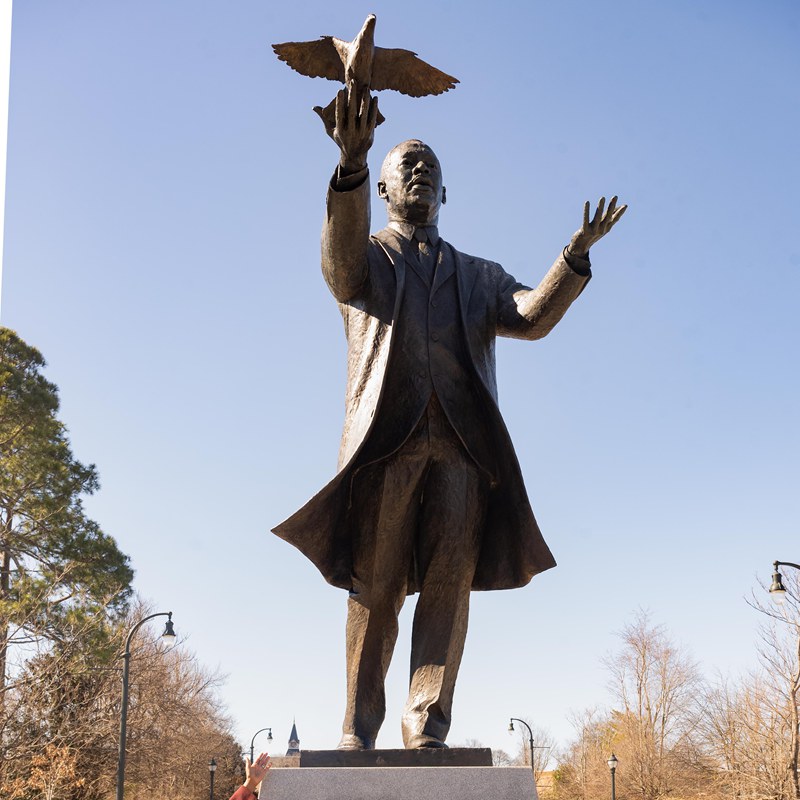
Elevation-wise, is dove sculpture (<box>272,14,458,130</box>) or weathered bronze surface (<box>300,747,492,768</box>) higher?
dove sculpture (<box>272,14,458,130</box>)

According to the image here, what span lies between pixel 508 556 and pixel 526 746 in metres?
46.9

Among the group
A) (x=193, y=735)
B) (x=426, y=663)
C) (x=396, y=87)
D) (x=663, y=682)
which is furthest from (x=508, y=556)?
(x=663, y=682)

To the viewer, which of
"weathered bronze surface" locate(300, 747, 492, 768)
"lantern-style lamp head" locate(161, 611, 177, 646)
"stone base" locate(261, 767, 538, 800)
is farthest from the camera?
"lantern-style lamp head" locate(161, 611, 177, 646)

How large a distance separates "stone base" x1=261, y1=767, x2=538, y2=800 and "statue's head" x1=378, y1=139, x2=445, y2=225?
107 inches

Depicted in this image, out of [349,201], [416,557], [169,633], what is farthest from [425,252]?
[169,633]

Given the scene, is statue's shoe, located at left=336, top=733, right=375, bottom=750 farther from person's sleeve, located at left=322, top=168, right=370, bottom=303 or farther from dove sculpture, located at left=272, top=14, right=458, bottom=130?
dove sculpture, located at left=272, top=14, right=458, bottom=130

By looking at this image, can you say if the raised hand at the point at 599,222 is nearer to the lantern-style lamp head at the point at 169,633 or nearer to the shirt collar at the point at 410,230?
the shirt collar at the point at 410,230

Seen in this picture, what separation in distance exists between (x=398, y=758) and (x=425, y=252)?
8.03 ft

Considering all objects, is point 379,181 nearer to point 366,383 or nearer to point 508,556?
point 366,383

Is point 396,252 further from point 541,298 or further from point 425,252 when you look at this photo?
point 541,298

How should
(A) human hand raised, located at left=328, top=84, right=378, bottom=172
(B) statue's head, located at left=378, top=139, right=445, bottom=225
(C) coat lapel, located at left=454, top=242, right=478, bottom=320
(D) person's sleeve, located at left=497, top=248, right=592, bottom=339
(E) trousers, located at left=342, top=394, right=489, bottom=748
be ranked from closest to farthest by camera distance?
(A) human hand raised, located at left=328, top=84, right=378, bottom=172, (E) trousers, located at left=342, top=394, right=489, bottom=748, (D) person's sleeve, located at left=497, top=248, right=592, bottom=339, (C) coat lapel, located at left=454, top=242, right=478, bottom=320, (B) statue's head, located at left=378, top=139, right=445, bottom=225

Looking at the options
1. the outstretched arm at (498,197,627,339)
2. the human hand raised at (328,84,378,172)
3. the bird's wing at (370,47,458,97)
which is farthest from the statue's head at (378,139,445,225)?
the human hand raised at (328,84,378,172)

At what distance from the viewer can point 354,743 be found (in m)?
4.34

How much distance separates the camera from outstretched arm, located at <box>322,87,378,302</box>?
13.9ft
